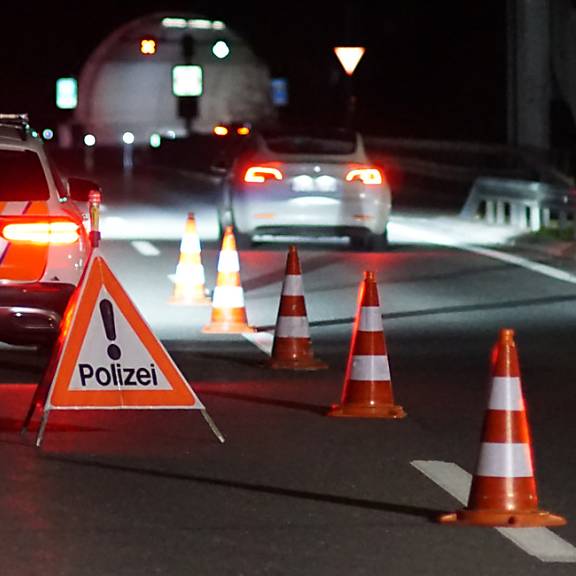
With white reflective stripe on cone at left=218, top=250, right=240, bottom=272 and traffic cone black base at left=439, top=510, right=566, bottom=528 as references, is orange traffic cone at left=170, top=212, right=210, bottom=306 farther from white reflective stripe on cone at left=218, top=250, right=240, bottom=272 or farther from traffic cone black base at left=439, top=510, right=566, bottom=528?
traffic cone black base at left=439, top=510, right=566, bottom=528

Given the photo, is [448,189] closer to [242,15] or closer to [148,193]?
[148,193]

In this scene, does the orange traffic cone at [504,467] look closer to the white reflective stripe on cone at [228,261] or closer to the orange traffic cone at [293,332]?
the orange traffic cone at [293,332]

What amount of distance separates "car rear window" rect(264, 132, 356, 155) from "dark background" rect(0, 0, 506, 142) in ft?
64.3

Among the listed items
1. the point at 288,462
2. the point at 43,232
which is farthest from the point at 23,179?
the point at 288,462

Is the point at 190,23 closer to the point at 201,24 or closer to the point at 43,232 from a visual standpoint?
the point at 201,24

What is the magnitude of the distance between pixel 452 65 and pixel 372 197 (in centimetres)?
5330

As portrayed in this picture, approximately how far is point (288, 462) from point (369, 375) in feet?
4.87

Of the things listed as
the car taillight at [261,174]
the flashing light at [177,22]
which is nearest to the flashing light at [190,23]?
the flashing light at [177,22]

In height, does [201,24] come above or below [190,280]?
above

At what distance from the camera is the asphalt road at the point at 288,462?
7934 millimetres

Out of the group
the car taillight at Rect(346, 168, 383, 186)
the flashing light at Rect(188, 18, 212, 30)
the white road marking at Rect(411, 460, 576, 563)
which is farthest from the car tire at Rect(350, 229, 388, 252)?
the flashing light at Rect(188, 18, 212, 30)

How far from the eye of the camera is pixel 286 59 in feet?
348

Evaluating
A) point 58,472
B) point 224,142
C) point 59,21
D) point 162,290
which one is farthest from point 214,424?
point 59,21

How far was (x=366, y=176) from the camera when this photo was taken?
24172 mm
